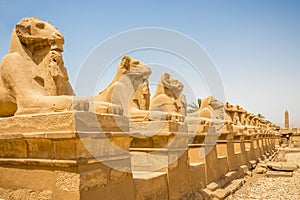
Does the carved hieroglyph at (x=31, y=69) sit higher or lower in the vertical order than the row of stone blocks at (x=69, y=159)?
higher

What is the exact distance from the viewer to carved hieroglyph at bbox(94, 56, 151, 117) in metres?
5.02

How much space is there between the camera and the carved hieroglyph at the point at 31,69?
3.36m

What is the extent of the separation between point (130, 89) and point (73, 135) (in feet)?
8.98

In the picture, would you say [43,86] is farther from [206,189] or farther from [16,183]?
[206,189]

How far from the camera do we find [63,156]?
2.79 m

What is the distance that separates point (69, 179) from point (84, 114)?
580mm

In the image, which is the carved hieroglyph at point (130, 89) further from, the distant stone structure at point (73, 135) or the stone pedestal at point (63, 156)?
the stone pedestal at point (63, 156)

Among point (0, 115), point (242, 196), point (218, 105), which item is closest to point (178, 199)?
point (242, 196)

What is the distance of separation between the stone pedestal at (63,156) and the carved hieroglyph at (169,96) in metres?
3.02

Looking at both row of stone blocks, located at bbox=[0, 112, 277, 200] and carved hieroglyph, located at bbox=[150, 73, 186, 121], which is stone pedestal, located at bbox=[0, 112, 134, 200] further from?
carved hieroglyph, located at bbox=[150, 73, 186, 121]

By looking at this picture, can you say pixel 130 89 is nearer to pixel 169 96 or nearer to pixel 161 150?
pixel 161 150

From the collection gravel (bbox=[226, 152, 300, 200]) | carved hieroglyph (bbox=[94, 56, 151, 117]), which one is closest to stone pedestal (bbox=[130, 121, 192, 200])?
carved hieroglyph (bbox=[94, 56, 151, 117])

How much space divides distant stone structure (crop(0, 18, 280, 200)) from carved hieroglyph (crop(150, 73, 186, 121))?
895 millimetres

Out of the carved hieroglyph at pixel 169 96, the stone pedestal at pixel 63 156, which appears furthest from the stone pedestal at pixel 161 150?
the stone pedestal at pixel 63 156
